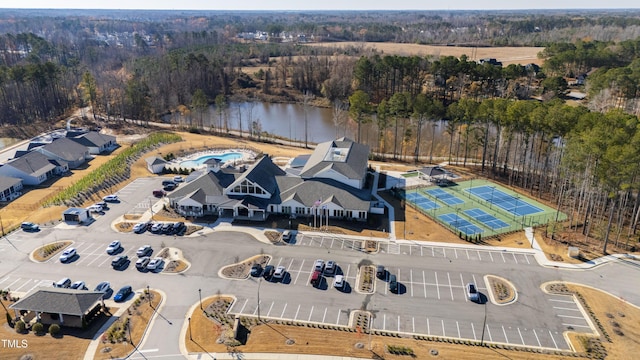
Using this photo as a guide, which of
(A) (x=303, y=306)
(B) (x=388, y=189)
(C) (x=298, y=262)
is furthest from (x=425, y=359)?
(B) (x=388, y=189)

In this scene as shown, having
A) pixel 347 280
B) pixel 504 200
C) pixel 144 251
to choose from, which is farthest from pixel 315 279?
pixel 504 200

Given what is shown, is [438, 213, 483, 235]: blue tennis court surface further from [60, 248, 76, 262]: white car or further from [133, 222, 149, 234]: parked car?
[60, 248, 76, 262]: white car

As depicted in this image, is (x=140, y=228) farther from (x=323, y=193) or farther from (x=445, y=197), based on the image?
(x=445, y=197)

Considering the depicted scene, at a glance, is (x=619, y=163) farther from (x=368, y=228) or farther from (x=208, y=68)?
(x=208, y=68)

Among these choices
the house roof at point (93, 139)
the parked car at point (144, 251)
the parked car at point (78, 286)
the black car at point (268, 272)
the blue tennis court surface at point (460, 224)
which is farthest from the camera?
the house roof at point (93, 139)

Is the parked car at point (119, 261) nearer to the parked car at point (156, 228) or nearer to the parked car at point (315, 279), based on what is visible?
the parked car at point (156, 228)

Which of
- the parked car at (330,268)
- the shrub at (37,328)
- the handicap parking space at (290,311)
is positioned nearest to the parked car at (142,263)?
the shrub at (37,328)

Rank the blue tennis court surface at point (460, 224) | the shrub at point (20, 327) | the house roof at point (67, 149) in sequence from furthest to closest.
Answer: the house roof at point (67, 149)
the blue tennis court surface at point (460, 224)
the shrub at point (20, 327)
